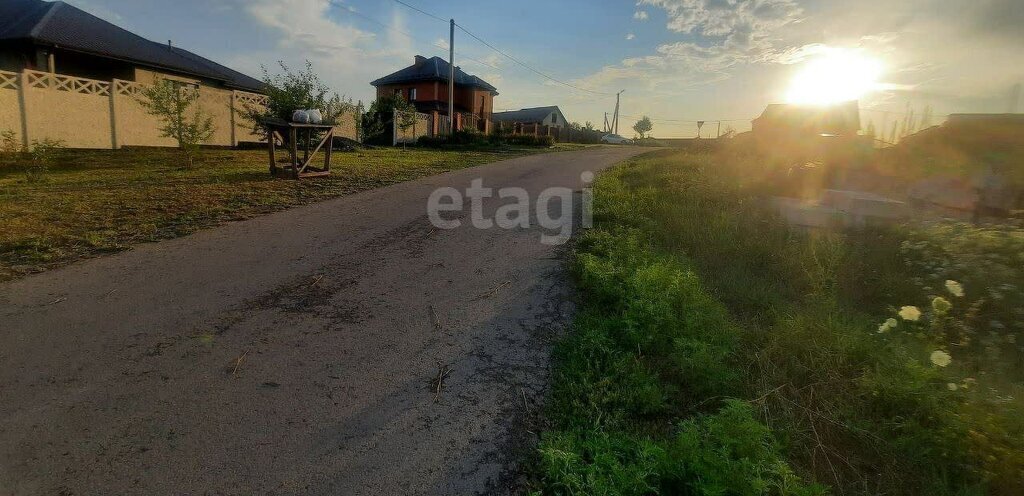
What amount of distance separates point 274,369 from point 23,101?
41.7ft

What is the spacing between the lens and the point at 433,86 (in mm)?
36312

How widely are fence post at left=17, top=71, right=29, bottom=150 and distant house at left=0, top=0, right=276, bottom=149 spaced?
0.02 m

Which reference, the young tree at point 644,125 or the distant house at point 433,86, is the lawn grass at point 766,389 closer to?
the distant house at point 433,86

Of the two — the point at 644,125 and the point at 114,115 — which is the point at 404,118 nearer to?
the point at 114,115

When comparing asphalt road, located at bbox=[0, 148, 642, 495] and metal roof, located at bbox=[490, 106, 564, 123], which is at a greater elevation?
metal roof, located at bbox=[490, 106, 564, 123]

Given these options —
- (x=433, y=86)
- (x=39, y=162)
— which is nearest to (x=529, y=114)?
(x=433, y=86)

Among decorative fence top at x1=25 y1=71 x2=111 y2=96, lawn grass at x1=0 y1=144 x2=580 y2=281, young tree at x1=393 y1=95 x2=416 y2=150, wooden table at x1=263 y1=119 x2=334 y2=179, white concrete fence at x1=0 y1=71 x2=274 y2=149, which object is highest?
young tree at x1=393 y1=95 x2=416 y2=150

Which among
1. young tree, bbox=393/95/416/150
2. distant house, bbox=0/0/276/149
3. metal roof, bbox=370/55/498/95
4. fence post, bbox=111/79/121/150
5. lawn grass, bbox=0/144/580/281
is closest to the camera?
lawn grass, bbox=0/144/580/281

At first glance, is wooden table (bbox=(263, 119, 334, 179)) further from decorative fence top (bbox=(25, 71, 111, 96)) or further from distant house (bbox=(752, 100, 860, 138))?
distant house (bbox=(752, 100, 860, 138))

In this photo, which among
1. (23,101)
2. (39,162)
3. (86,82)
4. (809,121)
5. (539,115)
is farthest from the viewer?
(539,115)

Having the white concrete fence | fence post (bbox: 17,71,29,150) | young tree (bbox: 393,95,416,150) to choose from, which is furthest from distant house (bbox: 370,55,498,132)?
fence post (bbox: 17,71,29,150)

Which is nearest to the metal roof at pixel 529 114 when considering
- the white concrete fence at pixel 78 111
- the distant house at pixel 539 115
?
the distant house at pixel 539 115

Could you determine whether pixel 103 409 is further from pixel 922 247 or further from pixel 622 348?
pixel 922 247

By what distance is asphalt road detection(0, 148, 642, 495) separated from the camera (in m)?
2.10
